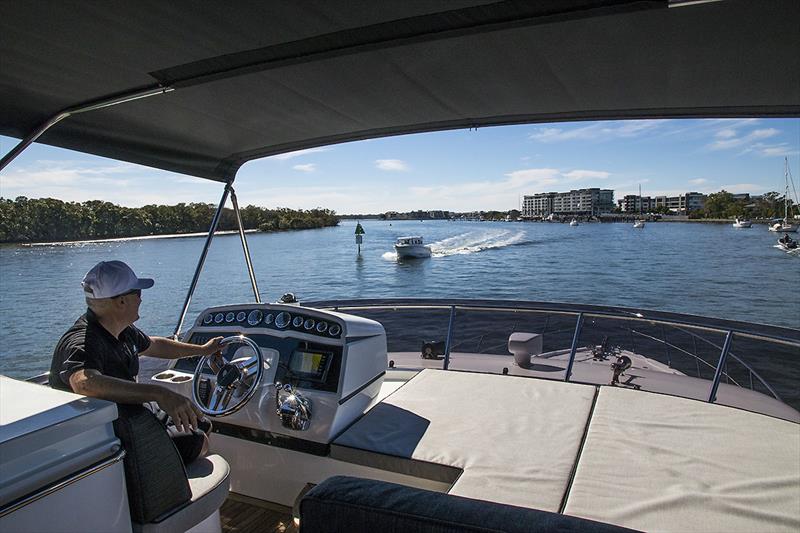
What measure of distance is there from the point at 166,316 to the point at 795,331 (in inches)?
993

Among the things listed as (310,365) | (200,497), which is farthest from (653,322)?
(200,497)

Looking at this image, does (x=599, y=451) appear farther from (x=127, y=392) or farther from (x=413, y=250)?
(x=413, y=250)

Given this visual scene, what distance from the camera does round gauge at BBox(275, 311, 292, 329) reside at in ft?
8.22

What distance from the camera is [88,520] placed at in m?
1.15

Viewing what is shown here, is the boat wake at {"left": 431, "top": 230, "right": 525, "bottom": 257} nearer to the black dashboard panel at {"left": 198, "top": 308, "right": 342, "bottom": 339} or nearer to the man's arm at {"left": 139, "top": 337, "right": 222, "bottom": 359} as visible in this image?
the black dashboard panel at {"left": 198, "top": 308, "right": 342, "bottom": 339}

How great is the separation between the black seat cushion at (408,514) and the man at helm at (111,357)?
0.78 m

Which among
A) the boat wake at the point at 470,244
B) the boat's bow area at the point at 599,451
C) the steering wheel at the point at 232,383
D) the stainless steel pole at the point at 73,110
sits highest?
the stainless steel pole at the point at 73,110

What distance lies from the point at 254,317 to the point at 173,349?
0.51m

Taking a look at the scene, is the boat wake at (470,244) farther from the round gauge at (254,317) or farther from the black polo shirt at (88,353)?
the black polo shirt at (88,353)

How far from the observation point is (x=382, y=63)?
200cm

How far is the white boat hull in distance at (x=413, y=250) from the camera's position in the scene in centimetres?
4125

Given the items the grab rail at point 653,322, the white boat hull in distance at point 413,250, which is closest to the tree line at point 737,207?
the white boat hull in distance at point 413,250

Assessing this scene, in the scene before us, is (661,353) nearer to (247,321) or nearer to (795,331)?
(795,331)

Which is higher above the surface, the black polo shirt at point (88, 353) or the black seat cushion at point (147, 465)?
the black polo shirt at point (88, 353)
